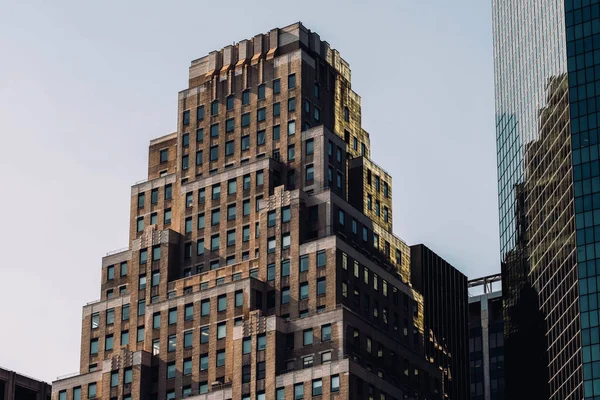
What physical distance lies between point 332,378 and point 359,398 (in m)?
4.14

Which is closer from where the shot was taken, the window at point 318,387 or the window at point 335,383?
the window at point 335,383

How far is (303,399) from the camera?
19988cm

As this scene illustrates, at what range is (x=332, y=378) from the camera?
198875mm

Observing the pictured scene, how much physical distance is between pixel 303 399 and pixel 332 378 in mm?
4591

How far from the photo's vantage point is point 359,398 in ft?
652

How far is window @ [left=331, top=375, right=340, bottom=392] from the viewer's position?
198 metres

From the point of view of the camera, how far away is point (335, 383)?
198375mm

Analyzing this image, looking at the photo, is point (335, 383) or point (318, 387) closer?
point (335, 383)

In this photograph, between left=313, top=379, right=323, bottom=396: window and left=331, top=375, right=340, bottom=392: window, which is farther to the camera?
left=313, top=379, right=323, bottom=396: window

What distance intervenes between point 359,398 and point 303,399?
6970 millimetres

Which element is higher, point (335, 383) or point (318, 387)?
point (335, 383)

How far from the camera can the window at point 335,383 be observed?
19793 centimetres
